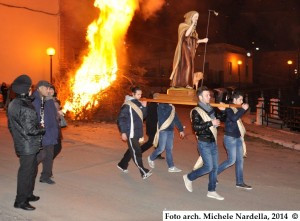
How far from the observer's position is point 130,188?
664 cm

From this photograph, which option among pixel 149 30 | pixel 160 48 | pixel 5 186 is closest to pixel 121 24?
pixel 5 186

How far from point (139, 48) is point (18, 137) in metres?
36.6

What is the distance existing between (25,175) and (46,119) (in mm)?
1288

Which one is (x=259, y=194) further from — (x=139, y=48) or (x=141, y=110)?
(x=139, y=48)

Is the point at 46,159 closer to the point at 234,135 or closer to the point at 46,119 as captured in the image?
the point at 46,119

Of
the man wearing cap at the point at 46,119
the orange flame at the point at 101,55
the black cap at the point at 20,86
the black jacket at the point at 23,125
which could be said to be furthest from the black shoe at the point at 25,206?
the orange flame at the point at 101,55

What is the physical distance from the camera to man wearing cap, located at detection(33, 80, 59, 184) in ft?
20.8

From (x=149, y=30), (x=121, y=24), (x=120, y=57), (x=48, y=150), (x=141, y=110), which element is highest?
(x=149, y=30)

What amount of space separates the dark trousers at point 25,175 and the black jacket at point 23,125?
0.32ft

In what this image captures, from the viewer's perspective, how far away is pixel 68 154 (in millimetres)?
9250

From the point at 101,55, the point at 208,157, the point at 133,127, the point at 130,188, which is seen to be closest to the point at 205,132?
the point at 208,157

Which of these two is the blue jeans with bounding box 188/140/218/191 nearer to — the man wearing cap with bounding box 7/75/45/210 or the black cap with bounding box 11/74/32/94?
the man wearing cap with bounding box 7/75/45/210

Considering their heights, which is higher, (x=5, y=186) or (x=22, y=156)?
(x=22, y=156)

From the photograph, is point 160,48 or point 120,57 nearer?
point 120,57
